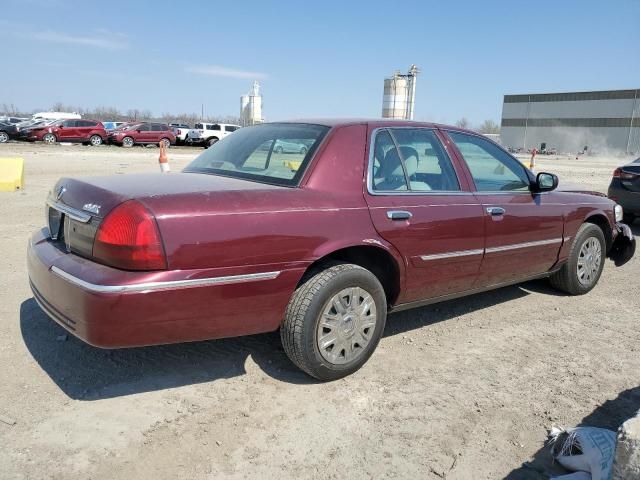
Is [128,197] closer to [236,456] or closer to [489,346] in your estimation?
[236,456]

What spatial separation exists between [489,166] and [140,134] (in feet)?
100

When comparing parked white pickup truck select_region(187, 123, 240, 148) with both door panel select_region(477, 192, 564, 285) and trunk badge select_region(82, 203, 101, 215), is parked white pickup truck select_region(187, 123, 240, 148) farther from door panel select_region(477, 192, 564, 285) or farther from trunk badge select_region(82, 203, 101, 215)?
trunk badge select_region(82, 203, 101, 215)

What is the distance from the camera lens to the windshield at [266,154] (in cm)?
335

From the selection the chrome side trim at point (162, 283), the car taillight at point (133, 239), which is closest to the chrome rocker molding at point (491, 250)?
the chrome side trim at point (162, 283)

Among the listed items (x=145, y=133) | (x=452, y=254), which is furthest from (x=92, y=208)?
(x=145, y=133)

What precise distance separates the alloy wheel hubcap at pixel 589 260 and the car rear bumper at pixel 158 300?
3.41m

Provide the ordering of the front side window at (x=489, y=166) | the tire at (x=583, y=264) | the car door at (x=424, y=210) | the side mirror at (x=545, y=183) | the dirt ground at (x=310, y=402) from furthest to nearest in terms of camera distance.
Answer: the tire at (x=583, y=264) → the side mirror at (x=545, y=183) → the front side window at (x=489, y=166) → the car door at (x=424, y=210) → the dirt ground at (x=310, y=402)

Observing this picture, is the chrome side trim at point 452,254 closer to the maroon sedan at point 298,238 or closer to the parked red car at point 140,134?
the maroon sedan at point 298,238

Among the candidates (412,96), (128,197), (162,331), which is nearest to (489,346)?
(162,331)

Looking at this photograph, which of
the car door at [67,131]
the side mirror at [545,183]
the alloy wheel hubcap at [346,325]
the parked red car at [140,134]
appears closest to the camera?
the alloy wheel hubcap at [346,325]

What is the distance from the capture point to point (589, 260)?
17.2ft

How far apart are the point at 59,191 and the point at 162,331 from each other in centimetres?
126

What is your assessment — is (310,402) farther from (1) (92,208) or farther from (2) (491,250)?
(2) (491,250)

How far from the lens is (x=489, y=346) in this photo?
3.97 m
